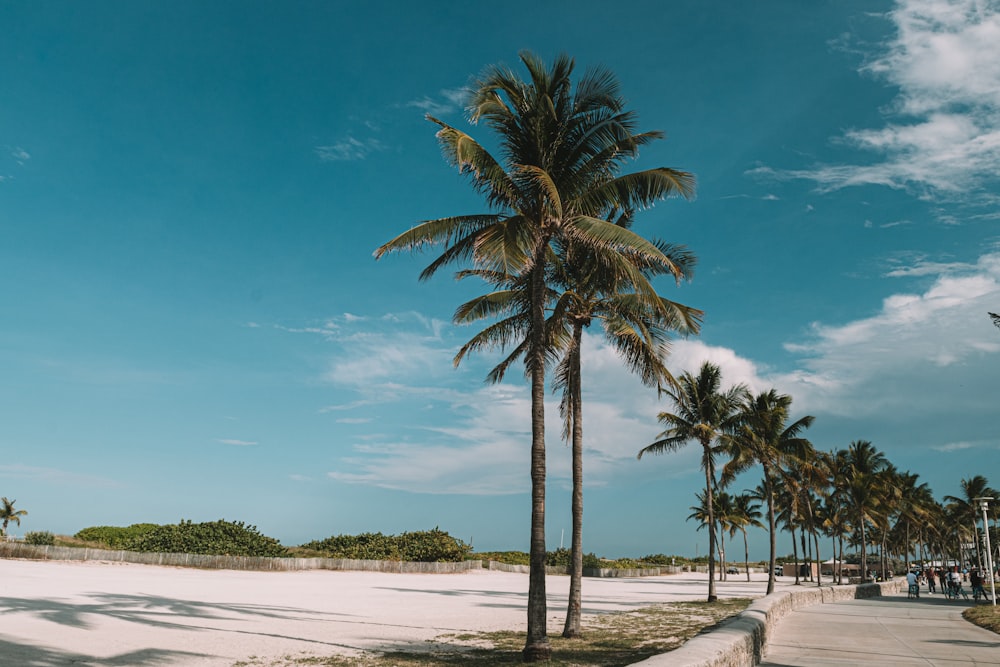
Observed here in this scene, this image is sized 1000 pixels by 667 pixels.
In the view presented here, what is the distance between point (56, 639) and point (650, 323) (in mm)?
14941

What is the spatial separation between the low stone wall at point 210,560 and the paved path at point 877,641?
32.7 meters

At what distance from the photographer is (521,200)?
13.2m

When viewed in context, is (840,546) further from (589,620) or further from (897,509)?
(589,620)

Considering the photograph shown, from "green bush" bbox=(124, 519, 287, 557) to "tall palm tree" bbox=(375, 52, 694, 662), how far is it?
38101 millimetres

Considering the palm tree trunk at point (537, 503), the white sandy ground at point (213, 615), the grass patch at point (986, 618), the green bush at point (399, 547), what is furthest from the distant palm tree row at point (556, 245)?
the green bush at point (399, 547)

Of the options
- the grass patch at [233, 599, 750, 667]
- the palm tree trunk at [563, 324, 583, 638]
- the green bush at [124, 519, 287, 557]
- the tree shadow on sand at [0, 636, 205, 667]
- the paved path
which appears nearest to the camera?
the paved path

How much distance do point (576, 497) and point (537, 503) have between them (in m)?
4.51

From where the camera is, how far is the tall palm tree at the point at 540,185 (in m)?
12.2

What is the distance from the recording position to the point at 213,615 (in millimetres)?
18781

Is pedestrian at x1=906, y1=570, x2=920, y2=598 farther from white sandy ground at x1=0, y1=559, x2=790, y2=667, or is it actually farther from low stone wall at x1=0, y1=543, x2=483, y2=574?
low stone wall at x1=0, y1=543, x2=483, y2=574

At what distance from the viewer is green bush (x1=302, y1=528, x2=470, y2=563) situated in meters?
52.2

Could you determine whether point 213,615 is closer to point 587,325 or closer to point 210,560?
point 587,325

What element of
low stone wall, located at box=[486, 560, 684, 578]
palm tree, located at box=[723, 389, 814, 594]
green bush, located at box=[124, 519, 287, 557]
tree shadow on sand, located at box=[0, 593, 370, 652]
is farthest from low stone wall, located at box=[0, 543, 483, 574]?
palm tree, located at box=[723, 389, 814, 594]

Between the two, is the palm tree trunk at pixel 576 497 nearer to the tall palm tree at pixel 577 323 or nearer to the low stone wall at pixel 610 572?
the tall palm tree at pixel 577 323
